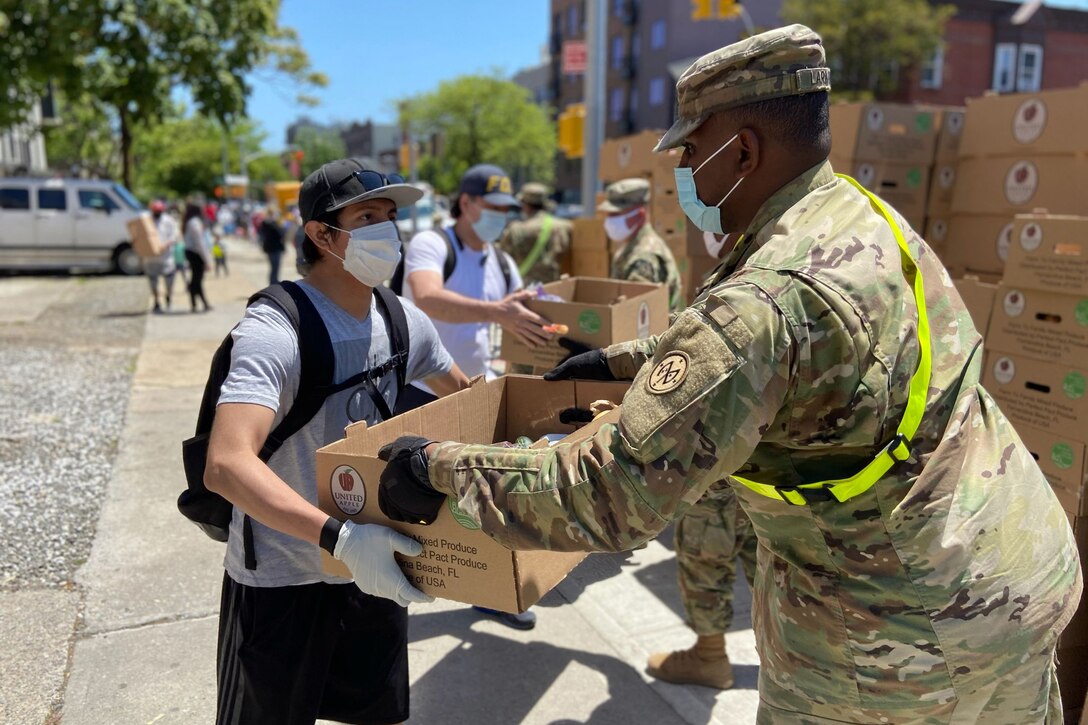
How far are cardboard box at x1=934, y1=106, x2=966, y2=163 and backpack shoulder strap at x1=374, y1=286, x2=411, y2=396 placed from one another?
167 inches

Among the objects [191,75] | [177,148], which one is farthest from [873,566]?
[177,148]

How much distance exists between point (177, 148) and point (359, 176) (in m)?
60.7

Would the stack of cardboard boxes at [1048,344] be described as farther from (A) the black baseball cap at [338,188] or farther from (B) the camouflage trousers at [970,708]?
(A) the black baseball cap at [338,188]

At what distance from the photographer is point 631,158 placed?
7078mm

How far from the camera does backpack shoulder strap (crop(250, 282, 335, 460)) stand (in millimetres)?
2008

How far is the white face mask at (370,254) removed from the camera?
2.20 metres

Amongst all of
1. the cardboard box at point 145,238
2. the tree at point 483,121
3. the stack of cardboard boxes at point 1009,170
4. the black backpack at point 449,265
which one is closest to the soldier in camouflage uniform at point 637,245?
the black backpack at point 449,265

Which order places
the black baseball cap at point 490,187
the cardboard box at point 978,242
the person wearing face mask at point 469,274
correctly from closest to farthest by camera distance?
the person wearing face mask at point 469,274 < the black baseball cap at point 490,187 < the cardboard box at point 978,242

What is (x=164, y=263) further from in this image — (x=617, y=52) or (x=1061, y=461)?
(x=617, y=52)

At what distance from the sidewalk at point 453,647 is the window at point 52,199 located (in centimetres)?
1524

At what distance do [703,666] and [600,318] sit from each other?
56.8 inches

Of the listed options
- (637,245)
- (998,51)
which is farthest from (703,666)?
(998,51)

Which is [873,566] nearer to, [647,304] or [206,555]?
[647,304]

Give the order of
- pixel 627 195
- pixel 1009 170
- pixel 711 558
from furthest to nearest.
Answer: pixel 627 195 → pixel 1009 170 → pixel 711 558
